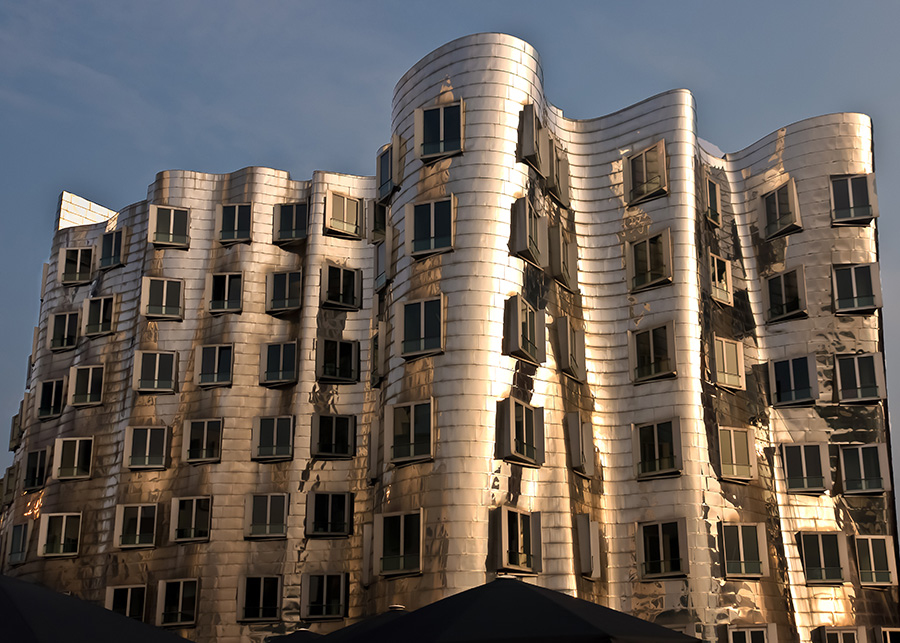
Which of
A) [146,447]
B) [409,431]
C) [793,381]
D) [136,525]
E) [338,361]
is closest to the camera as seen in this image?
[409,431]

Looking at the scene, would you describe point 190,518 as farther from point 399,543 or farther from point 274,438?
point 399,543

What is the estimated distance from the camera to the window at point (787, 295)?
41781 mm

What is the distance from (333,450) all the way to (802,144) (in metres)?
24.8

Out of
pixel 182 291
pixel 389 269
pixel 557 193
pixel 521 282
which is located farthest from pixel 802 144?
pixel 182 291

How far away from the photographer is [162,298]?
4716 cm

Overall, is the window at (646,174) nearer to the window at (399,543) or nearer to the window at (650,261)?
the window at (650,261)

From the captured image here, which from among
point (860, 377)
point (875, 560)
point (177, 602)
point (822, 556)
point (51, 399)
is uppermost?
point (51, 399)

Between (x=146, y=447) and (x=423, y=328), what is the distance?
15.6 meters

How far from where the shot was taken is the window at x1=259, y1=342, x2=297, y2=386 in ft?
148

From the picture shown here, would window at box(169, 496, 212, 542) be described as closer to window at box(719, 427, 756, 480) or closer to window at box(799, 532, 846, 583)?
window at box(719, 427, 756, 480)

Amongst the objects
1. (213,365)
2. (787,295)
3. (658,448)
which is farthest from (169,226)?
(787,295)

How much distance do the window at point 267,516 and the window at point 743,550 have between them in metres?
18.4

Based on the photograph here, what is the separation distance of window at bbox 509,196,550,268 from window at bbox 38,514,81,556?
24084 millimetres

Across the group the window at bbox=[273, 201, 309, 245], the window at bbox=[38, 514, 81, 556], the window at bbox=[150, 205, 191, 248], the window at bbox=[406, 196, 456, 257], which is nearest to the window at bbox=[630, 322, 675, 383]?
the window at bbox=[406, 196, 456, 257]
